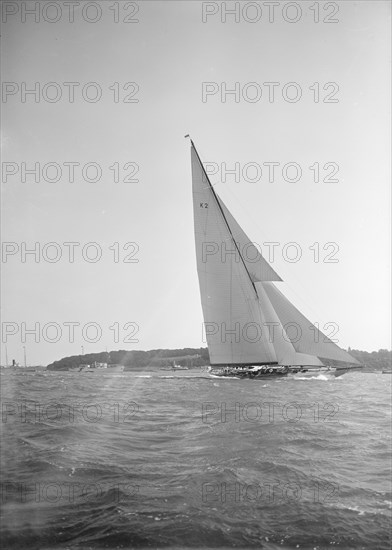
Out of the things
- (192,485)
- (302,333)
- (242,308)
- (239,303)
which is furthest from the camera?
(302,333)

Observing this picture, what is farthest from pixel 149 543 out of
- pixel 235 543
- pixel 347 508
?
pixel 347 508

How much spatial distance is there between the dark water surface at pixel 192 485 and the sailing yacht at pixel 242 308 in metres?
24.9

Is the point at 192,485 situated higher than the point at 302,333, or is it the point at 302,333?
the point at 192,485

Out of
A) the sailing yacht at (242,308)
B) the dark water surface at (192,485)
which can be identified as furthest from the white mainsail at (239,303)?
the dark water surface at (192,485)

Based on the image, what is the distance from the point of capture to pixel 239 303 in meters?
37.8

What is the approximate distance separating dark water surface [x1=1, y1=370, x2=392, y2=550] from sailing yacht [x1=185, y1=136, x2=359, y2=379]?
24919mm

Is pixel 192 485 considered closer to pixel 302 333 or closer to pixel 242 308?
pixel 242 308

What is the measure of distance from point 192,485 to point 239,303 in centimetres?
3156

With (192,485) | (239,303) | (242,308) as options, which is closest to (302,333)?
(242,308)

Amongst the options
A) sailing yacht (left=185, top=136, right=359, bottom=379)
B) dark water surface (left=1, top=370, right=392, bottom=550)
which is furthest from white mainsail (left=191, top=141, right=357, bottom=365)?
dark water surface (left=1, top=370, right=392, bottom=550)

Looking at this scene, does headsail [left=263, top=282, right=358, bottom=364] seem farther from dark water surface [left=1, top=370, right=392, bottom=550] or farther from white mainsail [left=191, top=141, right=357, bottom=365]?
dark water surface [left=1, top=370, right=392, bottom=550]

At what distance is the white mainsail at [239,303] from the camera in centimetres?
3647

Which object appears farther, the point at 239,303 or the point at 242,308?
the point at 242,308

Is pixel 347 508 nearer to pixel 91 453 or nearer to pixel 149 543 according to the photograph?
pixel 149 543
